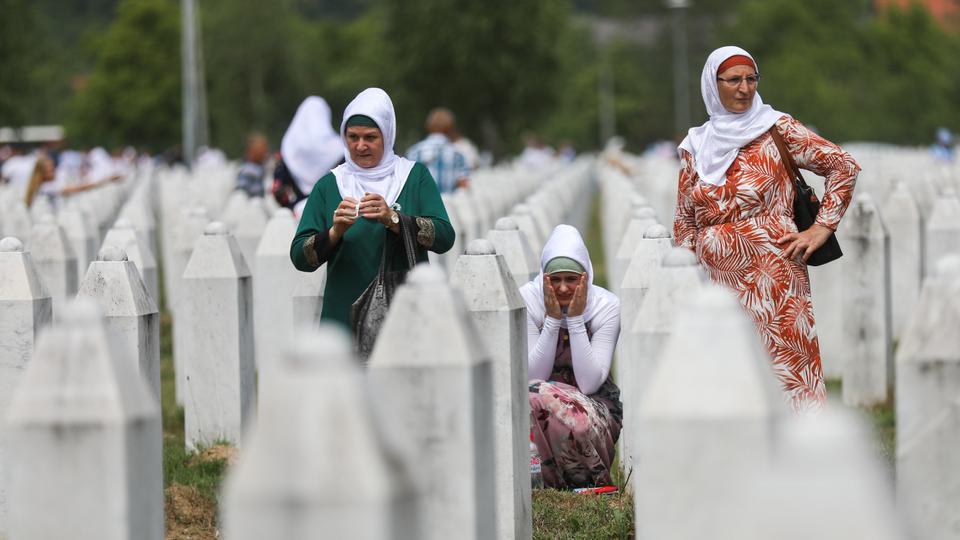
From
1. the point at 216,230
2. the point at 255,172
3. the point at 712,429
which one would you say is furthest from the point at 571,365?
the point at 255,172

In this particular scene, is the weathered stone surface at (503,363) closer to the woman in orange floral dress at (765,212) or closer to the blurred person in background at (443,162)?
the woman in orange floral dress at (765,212)

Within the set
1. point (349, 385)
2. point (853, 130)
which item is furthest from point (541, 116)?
point (349, 385)

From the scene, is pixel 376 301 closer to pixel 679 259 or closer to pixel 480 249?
pixel 480 249

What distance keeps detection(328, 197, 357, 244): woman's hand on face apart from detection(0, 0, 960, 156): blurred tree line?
40238mm

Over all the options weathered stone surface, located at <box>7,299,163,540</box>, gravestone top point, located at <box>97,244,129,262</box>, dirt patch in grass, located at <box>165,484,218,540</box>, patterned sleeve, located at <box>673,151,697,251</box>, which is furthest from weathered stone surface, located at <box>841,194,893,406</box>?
weathered stone surface, located at <box>7,299,163,540</box>

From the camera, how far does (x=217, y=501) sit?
7957mm

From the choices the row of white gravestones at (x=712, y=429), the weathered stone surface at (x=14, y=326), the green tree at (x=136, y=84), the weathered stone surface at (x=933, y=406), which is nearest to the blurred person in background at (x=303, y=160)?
the weathered stone surface at (x=14, y=326)

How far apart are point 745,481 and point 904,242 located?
9679 millimetres

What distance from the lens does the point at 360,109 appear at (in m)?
7.22

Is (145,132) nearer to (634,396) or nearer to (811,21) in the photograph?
(811,21)

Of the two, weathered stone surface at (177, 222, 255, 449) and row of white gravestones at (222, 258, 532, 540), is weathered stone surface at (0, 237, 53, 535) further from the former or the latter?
weathered stone surface at (177, 222, 255, 449)

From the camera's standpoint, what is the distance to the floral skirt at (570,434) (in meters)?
7.61

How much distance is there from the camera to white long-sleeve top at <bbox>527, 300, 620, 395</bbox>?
302 inches

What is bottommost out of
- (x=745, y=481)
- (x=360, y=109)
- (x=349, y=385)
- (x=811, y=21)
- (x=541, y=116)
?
(x=745, y=481)
